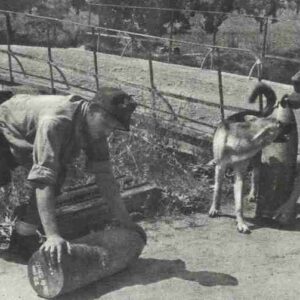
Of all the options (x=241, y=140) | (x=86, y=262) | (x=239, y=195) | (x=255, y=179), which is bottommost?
(x=255, y=179)

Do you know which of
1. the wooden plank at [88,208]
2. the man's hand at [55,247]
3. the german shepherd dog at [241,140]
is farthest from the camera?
the german shepherd dog at [241,140]

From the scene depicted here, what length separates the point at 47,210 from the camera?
448 centimetres

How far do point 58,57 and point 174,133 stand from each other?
7.43 m

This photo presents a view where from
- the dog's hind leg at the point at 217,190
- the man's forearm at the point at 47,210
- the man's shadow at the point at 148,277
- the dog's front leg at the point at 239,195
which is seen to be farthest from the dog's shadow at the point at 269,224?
the man's forearm at the point at 47,210

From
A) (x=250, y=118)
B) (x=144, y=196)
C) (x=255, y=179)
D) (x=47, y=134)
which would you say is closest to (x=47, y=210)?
(x=47, y=134)

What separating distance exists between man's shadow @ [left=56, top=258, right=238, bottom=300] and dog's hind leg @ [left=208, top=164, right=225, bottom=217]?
52.5 inches

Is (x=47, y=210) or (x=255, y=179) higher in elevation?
(x=47, y=210)

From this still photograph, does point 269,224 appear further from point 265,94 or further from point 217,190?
point 265,94

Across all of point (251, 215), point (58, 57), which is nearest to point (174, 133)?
point (251, 215)

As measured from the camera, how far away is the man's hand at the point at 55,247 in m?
4.41

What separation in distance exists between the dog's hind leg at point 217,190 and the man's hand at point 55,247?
2500 mm

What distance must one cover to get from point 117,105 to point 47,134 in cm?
52

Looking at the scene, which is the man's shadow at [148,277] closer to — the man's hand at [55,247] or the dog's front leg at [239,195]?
the man's hand at [55,247]

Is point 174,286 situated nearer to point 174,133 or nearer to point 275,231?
point 275,231
